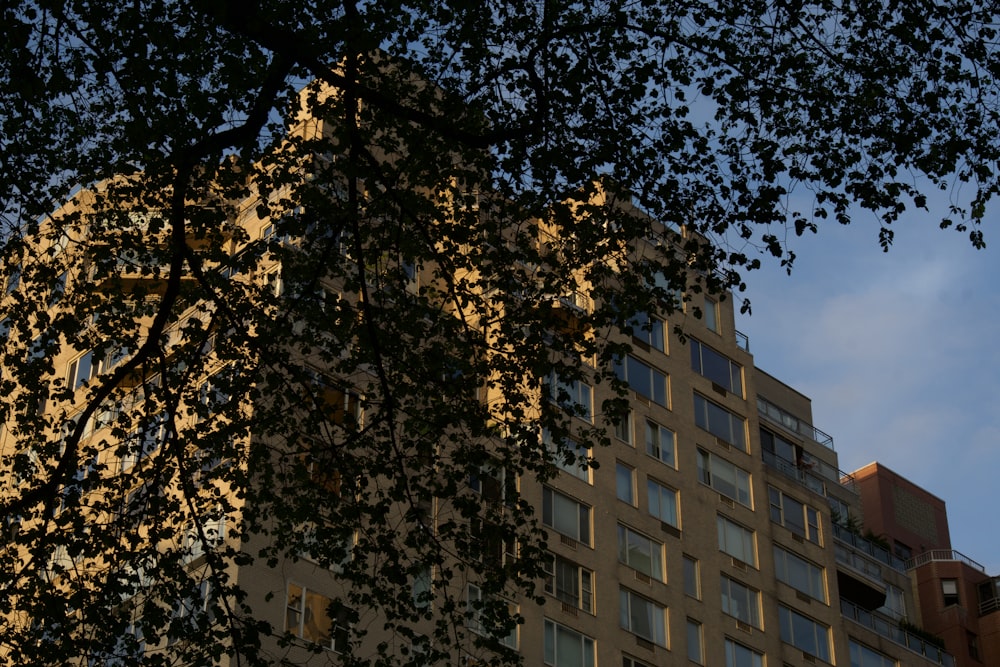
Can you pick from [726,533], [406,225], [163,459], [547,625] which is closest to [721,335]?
[726,533]

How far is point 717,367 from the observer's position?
2383 inches

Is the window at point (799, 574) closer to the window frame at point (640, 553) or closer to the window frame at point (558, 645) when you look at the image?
the window frame at point (640, 553)

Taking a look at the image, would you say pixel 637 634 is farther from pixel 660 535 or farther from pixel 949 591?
pixel 949 591

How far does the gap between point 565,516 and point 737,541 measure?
30.1ft

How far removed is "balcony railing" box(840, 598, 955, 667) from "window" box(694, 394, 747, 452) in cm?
732

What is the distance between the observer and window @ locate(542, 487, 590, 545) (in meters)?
49.8

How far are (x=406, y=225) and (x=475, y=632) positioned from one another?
1957 centimetres

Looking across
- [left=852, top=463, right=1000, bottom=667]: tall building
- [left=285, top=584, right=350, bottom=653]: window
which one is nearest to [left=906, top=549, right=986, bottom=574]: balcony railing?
[left=852, top=463, right=1000, bottom=667]: tall building

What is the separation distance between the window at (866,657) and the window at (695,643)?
28.9 ft

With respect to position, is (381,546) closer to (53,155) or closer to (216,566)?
(216,566)

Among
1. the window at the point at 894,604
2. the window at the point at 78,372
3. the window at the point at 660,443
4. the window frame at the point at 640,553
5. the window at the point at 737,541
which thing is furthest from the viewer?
the window at the point at 894,604

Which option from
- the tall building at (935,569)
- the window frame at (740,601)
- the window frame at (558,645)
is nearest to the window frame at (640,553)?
the window frame at (740,601)

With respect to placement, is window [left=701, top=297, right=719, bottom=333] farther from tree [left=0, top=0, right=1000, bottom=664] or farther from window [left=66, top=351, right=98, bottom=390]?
tree [left=0, top=0, right=1000, bottom=664]

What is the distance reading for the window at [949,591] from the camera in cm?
7712
